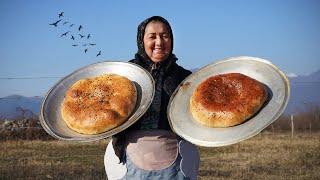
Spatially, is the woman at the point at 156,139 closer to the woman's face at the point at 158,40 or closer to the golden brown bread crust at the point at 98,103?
the woman's face at the point at 158,40

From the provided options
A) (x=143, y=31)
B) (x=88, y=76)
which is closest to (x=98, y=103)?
(x=88, y=76)

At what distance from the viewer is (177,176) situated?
322 cm

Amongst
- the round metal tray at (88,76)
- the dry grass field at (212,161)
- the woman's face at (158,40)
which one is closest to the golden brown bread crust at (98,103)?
the round metal tray at (88,76)

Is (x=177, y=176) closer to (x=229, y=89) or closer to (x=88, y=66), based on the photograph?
(x=229, y=89)

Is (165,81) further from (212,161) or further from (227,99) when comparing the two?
(212,161)

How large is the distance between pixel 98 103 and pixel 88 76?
13.3 inches

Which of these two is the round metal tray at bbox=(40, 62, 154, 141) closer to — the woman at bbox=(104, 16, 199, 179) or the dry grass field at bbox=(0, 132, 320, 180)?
the woman at bbox=(104, 16, 199, 179)

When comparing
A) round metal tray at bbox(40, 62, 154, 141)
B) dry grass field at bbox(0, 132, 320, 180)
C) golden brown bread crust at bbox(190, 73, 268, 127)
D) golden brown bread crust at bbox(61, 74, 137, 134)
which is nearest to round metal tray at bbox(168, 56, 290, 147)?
golden brown bread crust at bbox(190, 73, 268, 127)

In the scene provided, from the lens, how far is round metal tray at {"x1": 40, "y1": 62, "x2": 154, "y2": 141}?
3.12 metres

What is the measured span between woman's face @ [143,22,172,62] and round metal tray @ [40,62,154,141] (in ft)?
0.56

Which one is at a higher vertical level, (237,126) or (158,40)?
(158,40)

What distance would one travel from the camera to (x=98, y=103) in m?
3.36

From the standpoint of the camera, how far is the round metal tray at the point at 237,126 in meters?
2.96

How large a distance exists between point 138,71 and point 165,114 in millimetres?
400
